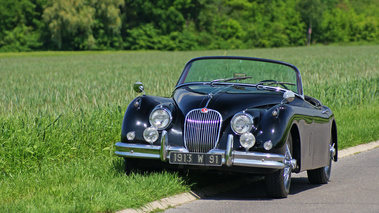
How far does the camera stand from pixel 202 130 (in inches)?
283

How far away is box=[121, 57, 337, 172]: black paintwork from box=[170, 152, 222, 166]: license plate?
22 centimetres

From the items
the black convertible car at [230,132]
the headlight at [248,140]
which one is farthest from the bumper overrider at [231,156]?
the headlight at [248,140]

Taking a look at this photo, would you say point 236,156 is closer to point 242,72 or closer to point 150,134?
point 150,134

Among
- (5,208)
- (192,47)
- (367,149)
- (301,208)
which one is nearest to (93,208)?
(5,208)

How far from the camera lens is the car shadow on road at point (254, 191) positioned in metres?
7.28

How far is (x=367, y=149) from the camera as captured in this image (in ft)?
39.2

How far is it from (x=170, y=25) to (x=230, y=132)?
99459 mm

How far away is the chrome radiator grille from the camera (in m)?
→ 7.14

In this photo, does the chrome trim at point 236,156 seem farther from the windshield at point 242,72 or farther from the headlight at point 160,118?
the windshield at point 242,72

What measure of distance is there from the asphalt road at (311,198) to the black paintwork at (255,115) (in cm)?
36

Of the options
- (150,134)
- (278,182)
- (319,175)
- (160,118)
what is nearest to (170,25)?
(319,175)

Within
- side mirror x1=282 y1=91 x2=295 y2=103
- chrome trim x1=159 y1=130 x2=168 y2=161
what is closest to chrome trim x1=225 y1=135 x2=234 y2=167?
chrome trim x1=159 y1=130 x2=168 y2=161

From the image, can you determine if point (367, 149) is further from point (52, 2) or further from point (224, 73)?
point (52, 2)

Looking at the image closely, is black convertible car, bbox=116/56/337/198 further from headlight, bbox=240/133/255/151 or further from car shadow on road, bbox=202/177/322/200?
car shadow on road, bbox=202/177/322/200
